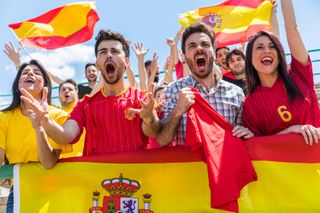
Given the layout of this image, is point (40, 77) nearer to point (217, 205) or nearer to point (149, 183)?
point (149, 183)

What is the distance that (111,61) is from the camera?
321 cm

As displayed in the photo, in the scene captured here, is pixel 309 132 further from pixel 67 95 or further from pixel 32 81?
pixel 67 95

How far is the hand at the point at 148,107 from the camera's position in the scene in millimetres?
2771

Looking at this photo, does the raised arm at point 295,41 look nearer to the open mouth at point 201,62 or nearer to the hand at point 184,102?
the open mouth at point 201,62

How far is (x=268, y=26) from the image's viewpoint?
696 cm

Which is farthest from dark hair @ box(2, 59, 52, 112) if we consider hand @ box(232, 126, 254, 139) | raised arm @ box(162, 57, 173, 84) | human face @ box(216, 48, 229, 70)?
raised arm @ box(162, 57, 173, 84)

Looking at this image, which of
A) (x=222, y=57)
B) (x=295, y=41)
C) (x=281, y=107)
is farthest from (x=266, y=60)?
(x=222, y=57)

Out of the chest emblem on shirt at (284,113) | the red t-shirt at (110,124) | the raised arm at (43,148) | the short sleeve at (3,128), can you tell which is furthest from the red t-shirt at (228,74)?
the short sleeve at (3,128)

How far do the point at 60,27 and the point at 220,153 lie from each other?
6230mm

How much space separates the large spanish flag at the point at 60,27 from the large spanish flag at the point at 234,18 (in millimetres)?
1897

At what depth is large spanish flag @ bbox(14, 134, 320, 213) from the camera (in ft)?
9.49

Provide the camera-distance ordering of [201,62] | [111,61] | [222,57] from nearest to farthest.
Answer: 1. [111,61]
2. [201,62]
3. [222,57]

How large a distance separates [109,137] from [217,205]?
97cm

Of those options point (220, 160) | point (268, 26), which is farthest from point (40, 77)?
point (268, 26)
